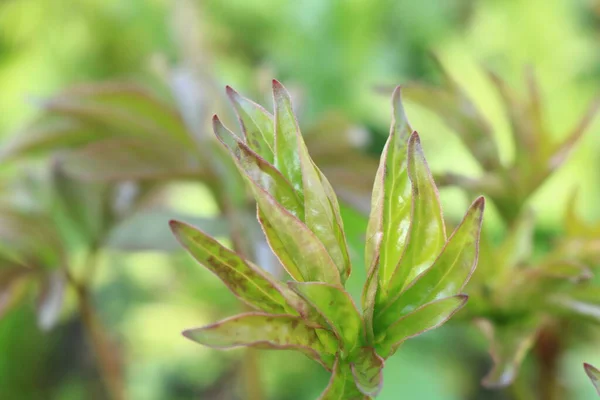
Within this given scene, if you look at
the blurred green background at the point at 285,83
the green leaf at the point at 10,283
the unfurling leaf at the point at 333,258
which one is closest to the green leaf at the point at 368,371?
the unfurling leaf at the point at 333,258

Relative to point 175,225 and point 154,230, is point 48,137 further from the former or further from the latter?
point 175,225

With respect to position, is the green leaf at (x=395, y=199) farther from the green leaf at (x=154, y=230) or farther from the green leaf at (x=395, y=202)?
the green leaf at (x=154, y=230)

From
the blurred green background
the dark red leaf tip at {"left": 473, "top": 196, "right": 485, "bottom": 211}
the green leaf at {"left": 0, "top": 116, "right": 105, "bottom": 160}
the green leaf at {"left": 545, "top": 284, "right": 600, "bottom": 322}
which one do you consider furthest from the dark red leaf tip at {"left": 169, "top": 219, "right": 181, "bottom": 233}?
the blurred green background

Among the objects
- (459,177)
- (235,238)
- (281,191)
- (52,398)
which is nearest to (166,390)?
(52,398)

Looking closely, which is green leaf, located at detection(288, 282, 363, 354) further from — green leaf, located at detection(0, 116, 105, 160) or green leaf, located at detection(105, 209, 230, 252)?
green leaf, located at detection(0, 116, 105, 160)

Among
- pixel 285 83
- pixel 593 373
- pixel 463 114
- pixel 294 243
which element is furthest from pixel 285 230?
pixel 285 83

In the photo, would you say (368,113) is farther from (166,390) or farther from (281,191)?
(281,191)
